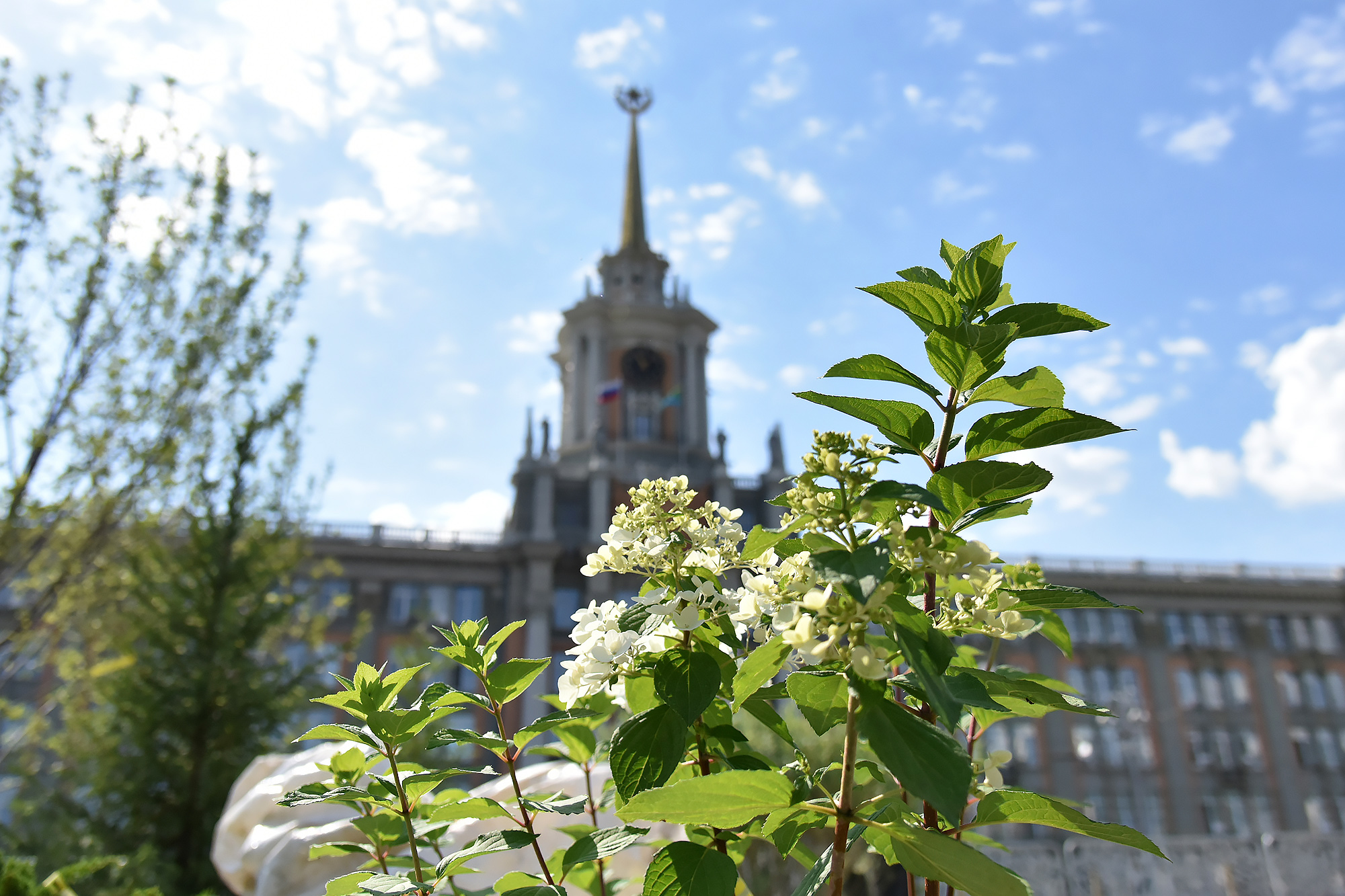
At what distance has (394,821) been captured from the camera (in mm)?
1849

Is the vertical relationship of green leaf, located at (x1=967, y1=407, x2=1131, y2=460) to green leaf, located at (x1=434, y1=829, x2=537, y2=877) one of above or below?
above

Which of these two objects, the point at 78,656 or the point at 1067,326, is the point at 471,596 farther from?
the point at 1067,326

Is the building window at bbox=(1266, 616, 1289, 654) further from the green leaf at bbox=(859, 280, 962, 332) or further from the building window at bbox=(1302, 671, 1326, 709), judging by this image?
the green leaf at bbox=(859, 280, 962, 332)

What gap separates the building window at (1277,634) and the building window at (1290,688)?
1.15 meters

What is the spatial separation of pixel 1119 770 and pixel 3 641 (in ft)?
136

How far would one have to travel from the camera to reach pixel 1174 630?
40438 mm

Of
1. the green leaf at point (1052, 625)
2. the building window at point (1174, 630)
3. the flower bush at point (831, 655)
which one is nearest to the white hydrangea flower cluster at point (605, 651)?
the flower bush at point (831, 655)

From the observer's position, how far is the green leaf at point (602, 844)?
1.43m

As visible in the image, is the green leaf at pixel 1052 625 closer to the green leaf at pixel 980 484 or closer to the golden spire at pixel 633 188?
the green leaf at pixel 980 484

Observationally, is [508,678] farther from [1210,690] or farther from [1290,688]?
[1290,688]

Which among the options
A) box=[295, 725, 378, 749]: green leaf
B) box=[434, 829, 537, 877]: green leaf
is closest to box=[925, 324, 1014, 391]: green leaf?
box=[434, 829, 537, 877]: green leaf

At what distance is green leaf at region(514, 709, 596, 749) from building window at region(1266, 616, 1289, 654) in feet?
167

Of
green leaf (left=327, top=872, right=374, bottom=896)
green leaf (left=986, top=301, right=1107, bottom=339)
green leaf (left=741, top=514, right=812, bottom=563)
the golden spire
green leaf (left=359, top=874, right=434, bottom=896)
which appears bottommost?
green leaf (left=327, top=872, right=374, bottom=896)

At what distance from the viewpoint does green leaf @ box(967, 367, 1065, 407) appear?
4.65 ft
